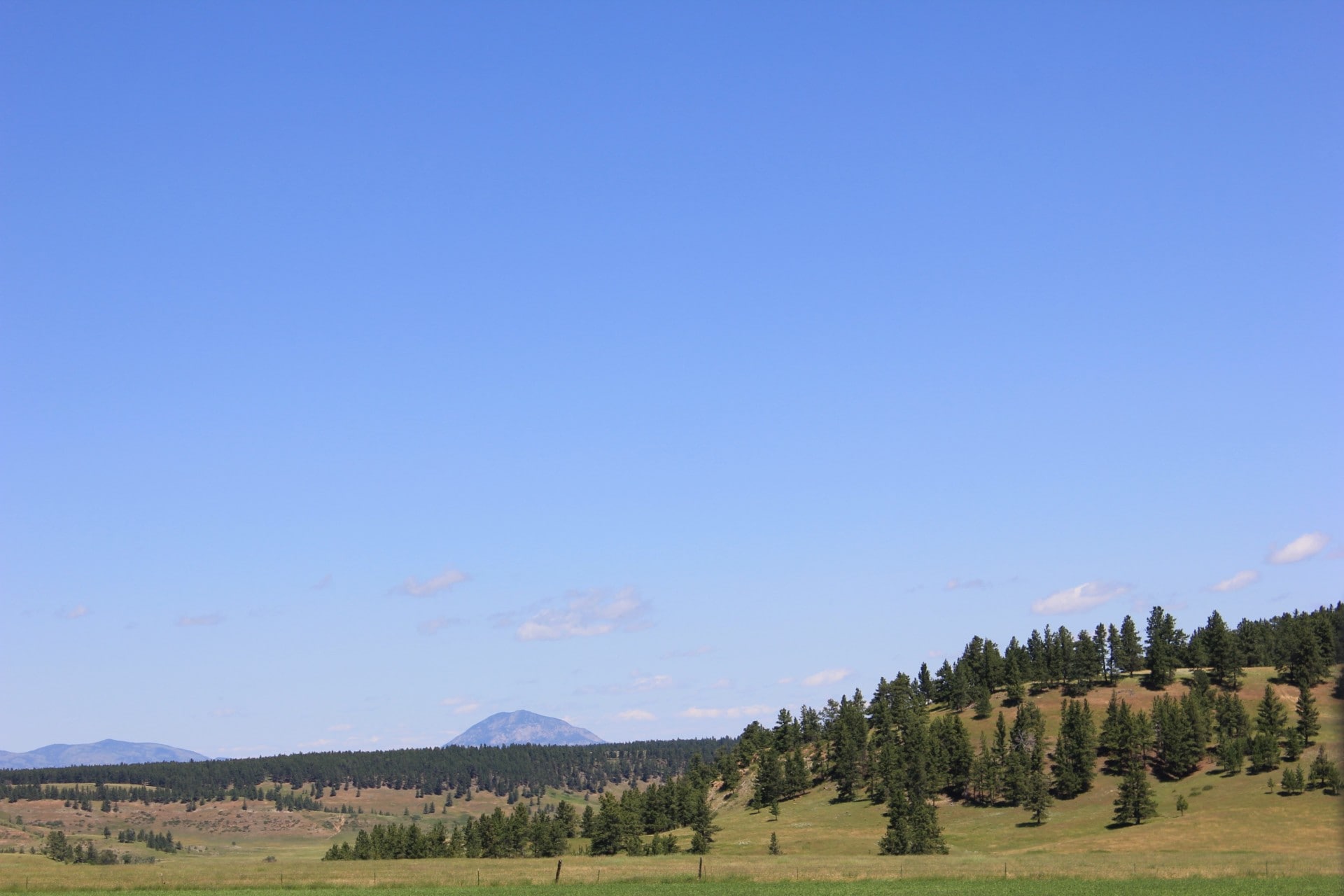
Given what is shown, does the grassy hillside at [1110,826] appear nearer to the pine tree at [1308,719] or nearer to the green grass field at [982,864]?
the green grass field at [982,864]

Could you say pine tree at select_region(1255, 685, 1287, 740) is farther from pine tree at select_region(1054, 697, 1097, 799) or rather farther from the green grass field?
pine tree at select_region(1054, 697, 1097, 799)

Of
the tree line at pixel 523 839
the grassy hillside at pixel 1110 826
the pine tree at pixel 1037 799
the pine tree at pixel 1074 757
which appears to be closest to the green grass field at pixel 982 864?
the grassy hillside at pixel 1110 826

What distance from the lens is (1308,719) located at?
168m

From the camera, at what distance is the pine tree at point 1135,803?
471ft

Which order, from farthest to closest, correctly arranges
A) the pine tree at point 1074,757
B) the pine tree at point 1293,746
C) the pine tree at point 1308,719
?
the pine tree at point 1074,757 < the pine tree at point 1308,719 < the pine tree at point 1293,746

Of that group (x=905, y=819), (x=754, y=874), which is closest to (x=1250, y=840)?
(x=905, y=819)

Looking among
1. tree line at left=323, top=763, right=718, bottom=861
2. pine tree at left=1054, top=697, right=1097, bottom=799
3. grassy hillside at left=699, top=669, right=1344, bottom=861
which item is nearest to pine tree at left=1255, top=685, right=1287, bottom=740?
grassy hillside at left=699, top=669, right=1344, bottom=861

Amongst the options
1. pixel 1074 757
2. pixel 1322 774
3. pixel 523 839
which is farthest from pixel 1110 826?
pixel 523 839

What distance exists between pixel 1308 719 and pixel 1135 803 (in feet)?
144

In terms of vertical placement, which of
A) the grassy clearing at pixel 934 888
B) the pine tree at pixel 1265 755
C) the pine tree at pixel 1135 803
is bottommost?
the pine tree at pixel 1135 803

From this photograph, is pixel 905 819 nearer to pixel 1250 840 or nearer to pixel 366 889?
pixel 1250 840

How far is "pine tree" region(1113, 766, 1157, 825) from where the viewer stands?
144m

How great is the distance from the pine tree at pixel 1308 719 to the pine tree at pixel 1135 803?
3516 centimetres

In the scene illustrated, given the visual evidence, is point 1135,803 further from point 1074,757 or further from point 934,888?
point 934,888
